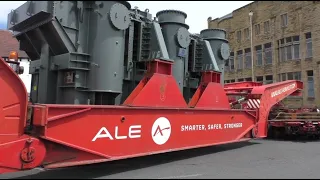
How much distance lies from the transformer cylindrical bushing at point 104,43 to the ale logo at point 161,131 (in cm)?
113

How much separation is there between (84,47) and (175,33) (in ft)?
8.34

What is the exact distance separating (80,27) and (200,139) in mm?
3758

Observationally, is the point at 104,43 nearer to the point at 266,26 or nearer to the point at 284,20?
the point at 284,20

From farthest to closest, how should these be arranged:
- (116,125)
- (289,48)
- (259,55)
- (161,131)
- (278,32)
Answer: (259,55) < (278,32) < (289,48) < (161,131) < (116,125)

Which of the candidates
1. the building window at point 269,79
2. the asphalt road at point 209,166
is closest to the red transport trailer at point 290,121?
the asphalt road at point 209,166

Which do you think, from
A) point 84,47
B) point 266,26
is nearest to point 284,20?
point 266,26

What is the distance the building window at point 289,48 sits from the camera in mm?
27719

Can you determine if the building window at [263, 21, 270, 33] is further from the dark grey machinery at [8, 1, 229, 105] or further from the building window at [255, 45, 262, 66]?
the dark grey machinery at [8, 1, 229, 105]

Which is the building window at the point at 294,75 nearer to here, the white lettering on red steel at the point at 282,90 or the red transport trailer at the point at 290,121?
the red transport trailer at the point at 290,121

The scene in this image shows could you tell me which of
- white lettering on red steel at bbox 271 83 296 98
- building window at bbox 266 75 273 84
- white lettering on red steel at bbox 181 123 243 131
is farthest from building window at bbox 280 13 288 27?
white lettering on red steel at bbox 181 123 243 131

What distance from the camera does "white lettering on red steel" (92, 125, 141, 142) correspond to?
5338 mm

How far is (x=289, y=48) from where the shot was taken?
28.5m

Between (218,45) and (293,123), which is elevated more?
(218,45)

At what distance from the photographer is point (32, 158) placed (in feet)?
15.0
